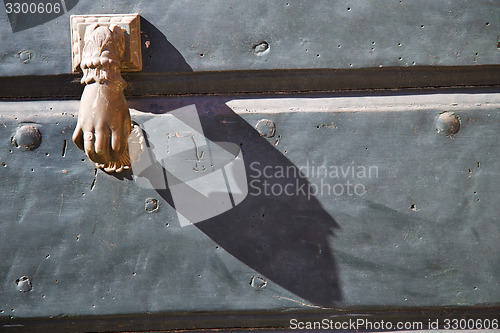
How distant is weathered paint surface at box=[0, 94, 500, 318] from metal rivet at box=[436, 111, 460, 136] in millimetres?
11

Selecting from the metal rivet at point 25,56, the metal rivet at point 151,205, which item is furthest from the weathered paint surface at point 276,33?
the metal rivet at point 151,205

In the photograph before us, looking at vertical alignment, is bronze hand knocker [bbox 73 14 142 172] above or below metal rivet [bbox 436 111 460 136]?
above

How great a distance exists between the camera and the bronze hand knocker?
0.61m

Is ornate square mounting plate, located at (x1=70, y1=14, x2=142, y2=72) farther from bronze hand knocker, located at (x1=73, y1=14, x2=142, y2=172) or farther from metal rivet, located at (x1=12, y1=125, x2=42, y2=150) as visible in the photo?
metal rivet, located at (x1=12, y1=125, x2=42, y2=150)

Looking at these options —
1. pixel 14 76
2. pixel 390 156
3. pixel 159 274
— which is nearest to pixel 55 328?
pixel 159 274

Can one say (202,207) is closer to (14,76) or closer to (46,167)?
(46,167)

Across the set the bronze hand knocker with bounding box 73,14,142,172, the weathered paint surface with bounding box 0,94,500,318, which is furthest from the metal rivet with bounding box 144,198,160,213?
the bronze hand knocker with bounding box 73,14,142,172

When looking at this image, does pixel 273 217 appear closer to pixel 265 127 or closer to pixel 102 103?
→ pixel 265 127

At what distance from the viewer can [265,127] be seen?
75 centimetres

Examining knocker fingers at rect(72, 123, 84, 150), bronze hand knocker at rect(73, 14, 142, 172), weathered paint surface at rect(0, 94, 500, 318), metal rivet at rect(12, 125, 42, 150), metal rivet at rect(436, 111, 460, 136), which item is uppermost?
bronze hand knocker at rect(73, 14, 142, 172)

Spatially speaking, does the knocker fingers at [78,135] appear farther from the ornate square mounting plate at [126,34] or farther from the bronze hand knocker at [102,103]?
the ornate square mounting plate at [126,34]

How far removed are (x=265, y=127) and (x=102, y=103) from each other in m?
0.30

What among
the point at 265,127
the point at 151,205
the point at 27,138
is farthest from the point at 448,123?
the point at 27,138

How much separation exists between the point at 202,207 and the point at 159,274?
16 cm
